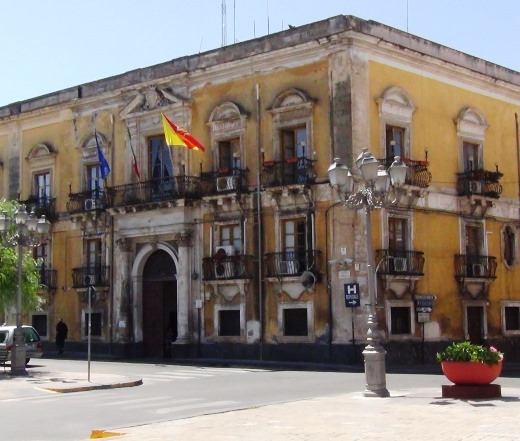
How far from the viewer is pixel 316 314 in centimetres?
2998

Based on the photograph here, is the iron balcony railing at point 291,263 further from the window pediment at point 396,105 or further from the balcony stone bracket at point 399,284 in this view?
the window pediment at point 396,105

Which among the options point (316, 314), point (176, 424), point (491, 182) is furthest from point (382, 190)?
point (491, 182)

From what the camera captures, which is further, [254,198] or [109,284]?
[109,284]

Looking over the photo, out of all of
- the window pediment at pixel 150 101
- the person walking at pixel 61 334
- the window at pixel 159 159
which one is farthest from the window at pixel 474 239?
the person walking at pixel 61 334

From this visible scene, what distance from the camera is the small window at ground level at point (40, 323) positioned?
128 ft

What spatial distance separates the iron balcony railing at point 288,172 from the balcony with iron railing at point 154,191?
3344 mm

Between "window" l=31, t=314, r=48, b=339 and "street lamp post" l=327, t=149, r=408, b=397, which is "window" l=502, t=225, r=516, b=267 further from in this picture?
"window" l=31, t=314, r=48, b=339

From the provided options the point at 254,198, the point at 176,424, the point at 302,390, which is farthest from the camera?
the point at 254,198

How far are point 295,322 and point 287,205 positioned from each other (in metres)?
3.95

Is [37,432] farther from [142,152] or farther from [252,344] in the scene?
[142,152]

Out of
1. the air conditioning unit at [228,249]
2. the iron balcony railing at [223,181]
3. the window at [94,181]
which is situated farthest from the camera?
the window at [94,181]

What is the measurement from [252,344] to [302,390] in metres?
11.4

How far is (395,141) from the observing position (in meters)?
31.5

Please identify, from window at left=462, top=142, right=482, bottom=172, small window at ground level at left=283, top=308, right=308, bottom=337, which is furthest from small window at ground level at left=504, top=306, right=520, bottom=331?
small window at ground level at left=283, top=308, right=308, bottom=337
